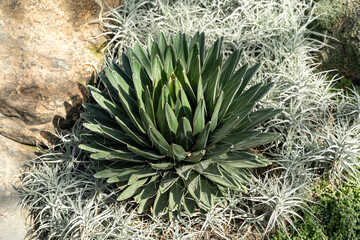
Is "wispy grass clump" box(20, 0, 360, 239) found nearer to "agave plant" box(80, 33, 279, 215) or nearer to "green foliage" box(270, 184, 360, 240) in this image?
"green foliage" box(270, 184, 360, 240)

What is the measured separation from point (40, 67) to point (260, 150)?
185 centimetres

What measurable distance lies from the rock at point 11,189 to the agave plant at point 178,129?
2.70 feet

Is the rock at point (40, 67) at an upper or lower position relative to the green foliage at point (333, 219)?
upper

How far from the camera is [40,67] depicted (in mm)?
2705

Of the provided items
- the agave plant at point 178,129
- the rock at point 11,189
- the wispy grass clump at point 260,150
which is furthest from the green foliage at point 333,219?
the rock at point 11,189

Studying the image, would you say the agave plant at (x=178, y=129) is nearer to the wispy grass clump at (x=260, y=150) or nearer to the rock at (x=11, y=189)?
the wispy grass clump at (x=260, y=150)

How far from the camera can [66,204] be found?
2.65m

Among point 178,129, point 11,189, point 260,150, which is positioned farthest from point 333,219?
point 11,189

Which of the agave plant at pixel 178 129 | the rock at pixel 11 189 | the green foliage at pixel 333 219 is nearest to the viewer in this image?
the agave plant at pixel 178 129

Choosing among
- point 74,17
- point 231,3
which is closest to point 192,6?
point 231,3

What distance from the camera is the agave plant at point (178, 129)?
210 centimetres

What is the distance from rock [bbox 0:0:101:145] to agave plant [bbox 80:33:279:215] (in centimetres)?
52

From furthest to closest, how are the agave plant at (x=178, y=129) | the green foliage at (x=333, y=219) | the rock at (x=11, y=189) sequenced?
the rock at (x=11, y=189)
the green foliage at (x=333, y=219)
the agave plant at (x=178, y=129)

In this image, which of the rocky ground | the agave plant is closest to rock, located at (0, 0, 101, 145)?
the rocky ground
